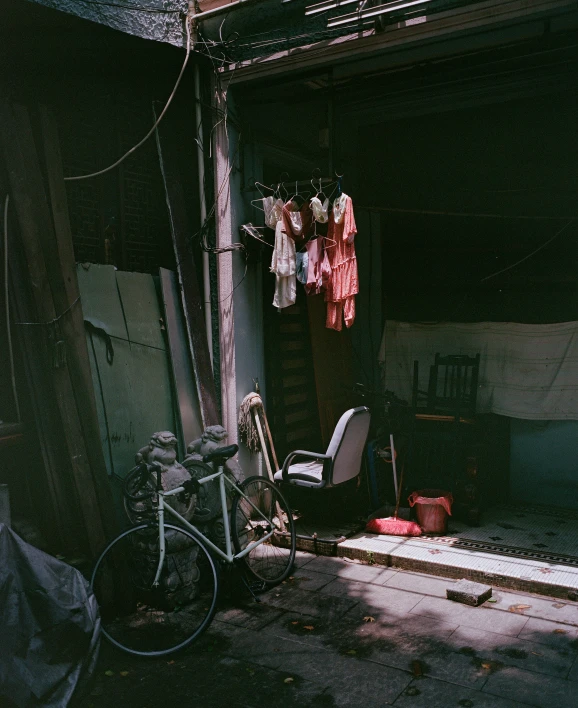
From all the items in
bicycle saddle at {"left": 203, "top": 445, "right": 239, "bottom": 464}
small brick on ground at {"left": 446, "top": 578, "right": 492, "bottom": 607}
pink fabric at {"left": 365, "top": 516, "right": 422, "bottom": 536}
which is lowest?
pink fabric at {"left": 365, "top": 516, "right": 422, "bottom": 536}

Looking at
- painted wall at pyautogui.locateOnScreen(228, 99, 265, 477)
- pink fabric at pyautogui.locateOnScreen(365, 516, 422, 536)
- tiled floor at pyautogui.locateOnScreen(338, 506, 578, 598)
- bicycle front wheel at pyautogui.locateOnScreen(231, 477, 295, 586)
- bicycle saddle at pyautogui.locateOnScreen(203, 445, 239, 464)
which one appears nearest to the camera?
bicycle saddle at pyautogui.locateOnScreen(203, 445, 239, 464)

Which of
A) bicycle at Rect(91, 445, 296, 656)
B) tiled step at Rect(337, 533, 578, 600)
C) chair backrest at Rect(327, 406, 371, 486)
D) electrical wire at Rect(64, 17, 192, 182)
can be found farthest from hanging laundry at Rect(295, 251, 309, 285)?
tiled step at Rect(337, 533, 578, 600)

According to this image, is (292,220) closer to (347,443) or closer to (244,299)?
(244,299)

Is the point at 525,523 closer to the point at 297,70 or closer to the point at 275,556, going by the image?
the point at 275,556

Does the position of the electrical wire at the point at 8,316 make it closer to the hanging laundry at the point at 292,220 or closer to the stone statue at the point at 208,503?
the stone statue at the point at 208,503

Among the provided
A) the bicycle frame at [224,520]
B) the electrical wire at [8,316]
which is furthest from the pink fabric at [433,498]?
the electrical wire at [8,316]

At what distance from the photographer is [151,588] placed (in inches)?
218

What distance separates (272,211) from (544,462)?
502cm

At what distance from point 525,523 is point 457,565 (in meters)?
1.88

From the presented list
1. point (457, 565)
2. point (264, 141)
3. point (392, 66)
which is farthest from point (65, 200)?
point (457, 565)

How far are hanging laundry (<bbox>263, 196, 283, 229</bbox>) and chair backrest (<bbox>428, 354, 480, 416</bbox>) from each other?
3.04m

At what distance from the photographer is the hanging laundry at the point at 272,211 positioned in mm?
7465

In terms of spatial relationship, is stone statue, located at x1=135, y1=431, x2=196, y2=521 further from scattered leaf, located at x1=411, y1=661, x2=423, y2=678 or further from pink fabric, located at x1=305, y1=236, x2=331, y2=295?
pink fabric, located at x1=305, y1=236, x2=331, y2=295

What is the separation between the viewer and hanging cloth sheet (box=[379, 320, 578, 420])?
8305mm
